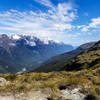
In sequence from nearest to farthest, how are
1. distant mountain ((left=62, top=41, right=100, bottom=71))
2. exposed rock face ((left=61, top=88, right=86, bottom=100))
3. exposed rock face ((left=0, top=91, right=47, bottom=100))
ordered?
1. exposed rock face ((left=0, top=91, right=47, bottom=100))
2. exposed rock face ((left=61, top=88, right=86, bottom=100))
3. distant mountain ((left=62, top=41, right=100, bottom=71))

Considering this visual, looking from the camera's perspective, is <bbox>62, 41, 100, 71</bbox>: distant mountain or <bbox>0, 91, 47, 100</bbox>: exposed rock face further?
<bbox>62, 41, 100, 71</bbox>: distant mountain

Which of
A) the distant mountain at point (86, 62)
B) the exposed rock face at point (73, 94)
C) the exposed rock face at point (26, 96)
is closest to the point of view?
the exposed rock face at point (26, 96)

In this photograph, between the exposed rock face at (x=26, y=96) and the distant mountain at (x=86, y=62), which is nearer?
the exposed rock face at (x=26, y=96)

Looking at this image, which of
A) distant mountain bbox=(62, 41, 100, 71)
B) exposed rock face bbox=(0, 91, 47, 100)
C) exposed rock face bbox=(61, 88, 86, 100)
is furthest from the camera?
distant mountain bbox=(62, 41, 100, 71)

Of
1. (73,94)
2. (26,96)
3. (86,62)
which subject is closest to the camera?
(26,96)

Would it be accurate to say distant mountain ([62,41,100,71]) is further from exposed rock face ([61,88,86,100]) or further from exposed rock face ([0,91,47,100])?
exposed rock face ([0,91,47,100])

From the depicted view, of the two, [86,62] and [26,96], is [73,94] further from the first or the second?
[86,62]

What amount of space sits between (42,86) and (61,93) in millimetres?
1911

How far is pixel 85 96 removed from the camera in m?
8.80

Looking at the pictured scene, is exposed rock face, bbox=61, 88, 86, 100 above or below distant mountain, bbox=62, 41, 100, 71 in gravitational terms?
above

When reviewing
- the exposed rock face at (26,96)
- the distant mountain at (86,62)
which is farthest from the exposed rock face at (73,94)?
the distant mountain at (86,62)

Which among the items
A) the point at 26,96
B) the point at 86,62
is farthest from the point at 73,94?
the point at 86,62

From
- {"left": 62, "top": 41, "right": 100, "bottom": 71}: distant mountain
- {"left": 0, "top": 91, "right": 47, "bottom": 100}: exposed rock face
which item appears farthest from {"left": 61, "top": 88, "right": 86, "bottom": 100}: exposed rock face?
{"left": 62, "top": 41, "right": 100, "bottom": 71}: distant mountain

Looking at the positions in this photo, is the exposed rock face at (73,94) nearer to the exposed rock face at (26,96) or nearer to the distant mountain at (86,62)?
the exposed rock face at (26,96)
